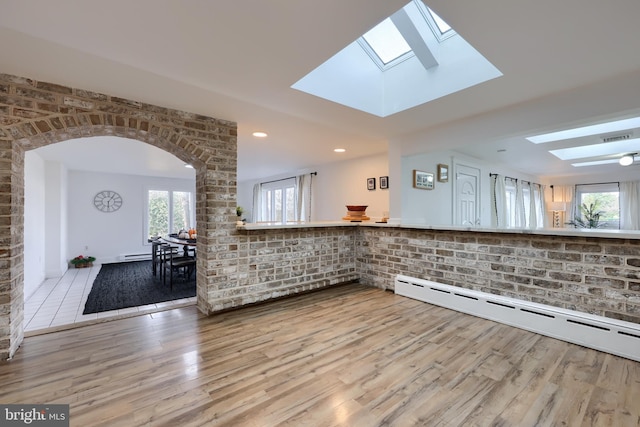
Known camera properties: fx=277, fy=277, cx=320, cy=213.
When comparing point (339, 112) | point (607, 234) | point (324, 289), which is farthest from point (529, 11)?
point (324, 289)

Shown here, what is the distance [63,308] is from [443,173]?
5.79 m

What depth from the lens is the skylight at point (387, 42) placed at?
8.48 ft

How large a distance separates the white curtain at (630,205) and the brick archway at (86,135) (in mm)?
9356

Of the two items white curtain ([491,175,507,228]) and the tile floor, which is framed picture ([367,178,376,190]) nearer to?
A: white curtain ([491,175,507,228])

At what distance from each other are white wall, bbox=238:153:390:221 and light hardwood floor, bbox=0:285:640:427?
8.46ft

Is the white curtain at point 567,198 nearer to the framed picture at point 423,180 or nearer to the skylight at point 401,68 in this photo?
the framed picture at point 423,180

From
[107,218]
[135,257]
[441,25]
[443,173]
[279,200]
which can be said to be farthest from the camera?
[279,200]

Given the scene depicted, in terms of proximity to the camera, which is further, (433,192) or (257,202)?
(257,202)

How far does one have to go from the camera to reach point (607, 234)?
2285 millimetres

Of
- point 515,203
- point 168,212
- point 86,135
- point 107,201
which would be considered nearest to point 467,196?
point 515,203

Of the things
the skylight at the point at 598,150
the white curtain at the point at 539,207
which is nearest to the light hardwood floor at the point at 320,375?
the skylight at the point at 598,150

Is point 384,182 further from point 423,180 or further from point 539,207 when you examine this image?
point 539,207

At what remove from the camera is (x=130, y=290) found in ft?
14.2

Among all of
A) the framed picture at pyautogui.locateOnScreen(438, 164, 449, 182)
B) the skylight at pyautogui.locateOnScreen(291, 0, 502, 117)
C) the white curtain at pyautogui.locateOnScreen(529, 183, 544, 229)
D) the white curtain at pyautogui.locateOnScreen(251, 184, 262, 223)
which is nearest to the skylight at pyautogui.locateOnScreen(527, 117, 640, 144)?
the framed picture at pyautogui.locateOnScreen(438, 164, 449, 182)
